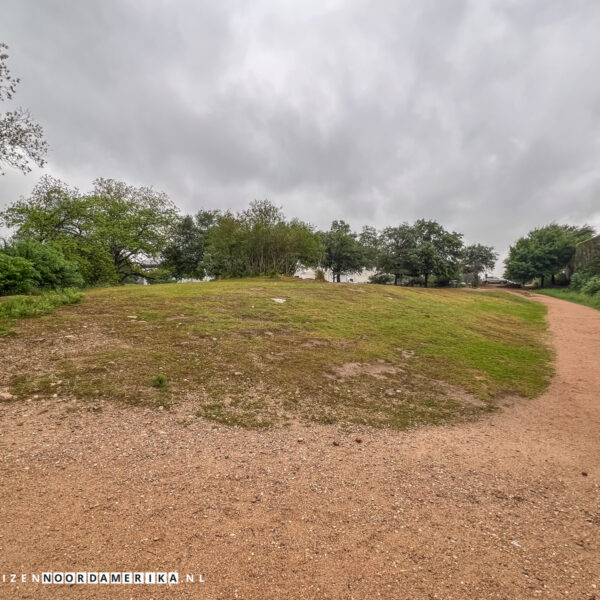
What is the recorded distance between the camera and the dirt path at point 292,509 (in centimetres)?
204

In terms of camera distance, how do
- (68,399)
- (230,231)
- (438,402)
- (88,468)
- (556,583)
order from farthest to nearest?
(230,231), (438,402), (68,399), (88,468), (556,583)

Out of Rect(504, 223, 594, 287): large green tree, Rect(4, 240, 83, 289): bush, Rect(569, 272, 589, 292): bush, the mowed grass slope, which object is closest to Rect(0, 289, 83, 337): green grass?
the mowed grass slope

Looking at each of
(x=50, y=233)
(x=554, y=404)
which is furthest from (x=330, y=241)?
(x=554, y=404)

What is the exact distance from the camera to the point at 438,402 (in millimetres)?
5281

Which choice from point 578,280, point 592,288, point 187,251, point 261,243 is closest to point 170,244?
point 187,251

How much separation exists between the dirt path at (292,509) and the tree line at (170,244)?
12.1 m

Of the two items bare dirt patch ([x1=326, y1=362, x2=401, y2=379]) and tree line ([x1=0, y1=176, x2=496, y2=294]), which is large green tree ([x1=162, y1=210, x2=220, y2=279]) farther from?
bare dirt patch ([x1=326, y1=362, x2=401, y2=379])

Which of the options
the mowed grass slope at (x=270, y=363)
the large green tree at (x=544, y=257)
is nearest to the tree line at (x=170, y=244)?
the mowed grass slope at (x=270, y=363)

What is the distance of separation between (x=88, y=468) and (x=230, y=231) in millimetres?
26049

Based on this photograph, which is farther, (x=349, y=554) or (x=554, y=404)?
(x=554, y=404)

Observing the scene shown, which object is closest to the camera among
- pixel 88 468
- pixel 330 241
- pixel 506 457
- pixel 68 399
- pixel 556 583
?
pixel 556 583

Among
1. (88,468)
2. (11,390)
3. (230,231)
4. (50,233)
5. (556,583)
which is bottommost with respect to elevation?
(556,583)

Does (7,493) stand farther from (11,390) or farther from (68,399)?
(11,390)

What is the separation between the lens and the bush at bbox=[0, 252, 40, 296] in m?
11.1
